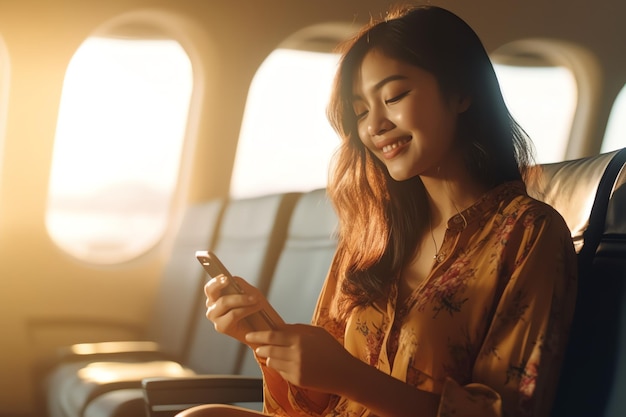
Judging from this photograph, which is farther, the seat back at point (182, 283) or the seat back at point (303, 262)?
the seat back at point (182, 283)

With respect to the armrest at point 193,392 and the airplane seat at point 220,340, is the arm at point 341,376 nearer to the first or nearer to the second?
the armrest at point 193,392

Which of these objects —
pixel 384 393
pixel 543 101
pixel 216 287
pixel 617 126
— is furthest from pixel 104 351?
pixel 617 126

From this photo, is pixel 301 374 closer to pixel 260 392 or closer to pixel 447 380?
pixel 447 380

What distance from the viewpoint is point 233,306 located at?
1.28 m

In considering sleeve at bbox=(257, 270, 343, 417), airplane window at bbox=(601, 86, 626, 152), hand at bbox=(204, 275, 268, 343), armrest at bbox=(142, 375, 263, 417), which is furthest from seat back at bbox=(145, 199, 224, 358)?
airplane window at bbox=(601, 86, 626, 152)

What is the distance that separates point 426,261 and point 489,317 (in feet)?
0.85

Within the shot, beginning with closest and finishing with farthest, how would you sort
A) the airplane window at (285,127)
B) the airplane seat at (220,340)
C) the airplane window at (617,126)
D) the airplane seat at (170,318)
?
the airplane seat at (220,340)
the airplane seat at (170,318)
the airplane window at (285,127)
the airplane window at (617,126)

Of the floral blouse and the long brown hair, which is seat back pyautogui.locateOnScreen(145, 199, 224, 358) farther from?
the floral blouse

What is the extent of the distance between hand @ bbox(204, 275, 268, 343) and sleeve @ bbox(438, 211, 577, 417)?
1.14 ft

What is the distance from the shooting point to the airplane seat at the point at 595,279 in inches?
45.1

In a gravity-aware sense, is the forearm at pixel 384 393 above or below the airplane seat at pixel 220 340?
above

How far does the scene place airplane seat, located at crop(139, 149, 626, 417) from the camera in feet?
3.76

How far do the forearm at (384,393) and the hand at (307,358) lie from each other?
0.04ft

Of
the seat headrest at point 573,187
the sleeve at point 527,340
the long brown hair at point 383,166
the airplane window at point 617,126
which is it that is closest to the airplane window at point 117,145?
the airplane window at point 617,126
